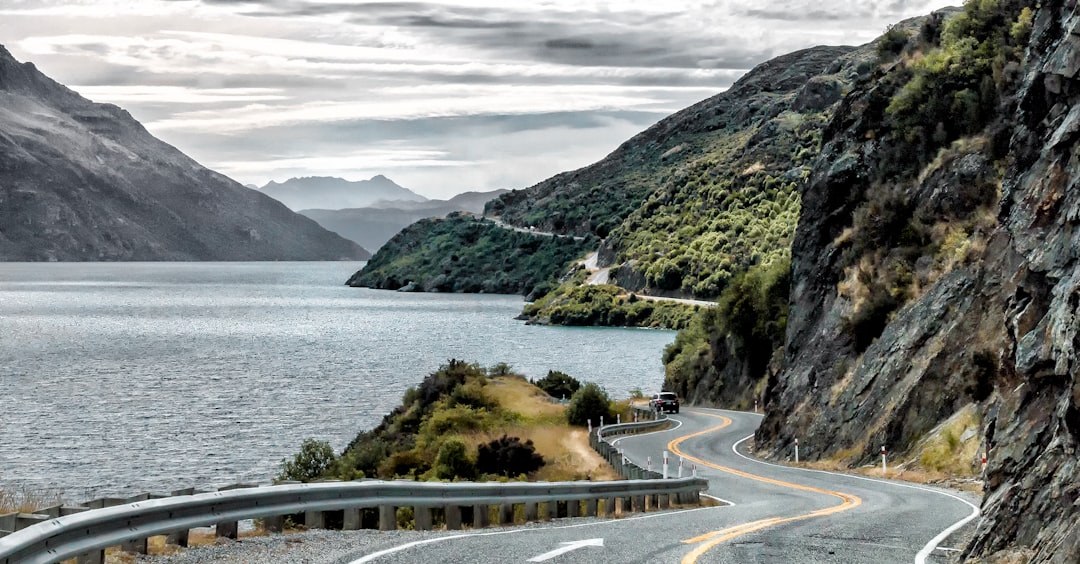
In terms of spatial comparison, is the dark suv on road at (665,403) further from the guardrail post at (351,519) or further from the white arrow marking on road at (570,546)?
the guardrail post at (351,519)

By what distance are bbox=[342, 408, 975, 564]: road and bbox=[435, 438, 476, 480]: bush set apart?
1275 cm

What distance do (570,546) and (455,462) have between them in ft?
84.1

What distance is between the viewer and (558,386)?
6744 cm

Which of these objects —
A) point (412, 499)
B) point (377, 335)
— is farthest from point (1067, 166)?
point (377, 335)

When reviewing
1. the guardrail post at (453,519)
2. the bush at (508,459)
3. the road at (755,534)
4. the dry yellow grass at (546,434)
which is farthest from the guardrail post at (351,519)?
the bush at (508,459)

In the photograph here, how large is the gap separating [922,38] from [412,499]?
118ft

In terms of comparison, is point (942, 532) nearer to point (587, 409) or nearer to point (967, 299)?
point (967, 299)

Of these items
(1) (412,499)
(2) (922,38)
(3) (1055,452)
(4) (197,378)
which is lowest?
(4) (197,378)

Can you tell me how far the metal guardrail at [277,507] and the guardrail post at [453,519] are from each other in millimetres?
13

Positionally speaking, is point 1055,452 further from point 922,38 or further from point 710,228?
point 710,228

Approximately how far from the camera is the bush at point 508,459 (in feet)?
129

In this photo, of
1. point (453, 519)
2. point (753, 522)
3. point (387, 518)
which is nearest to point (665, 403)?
point (753, 522)

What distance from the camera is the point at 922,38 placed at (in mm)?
43625

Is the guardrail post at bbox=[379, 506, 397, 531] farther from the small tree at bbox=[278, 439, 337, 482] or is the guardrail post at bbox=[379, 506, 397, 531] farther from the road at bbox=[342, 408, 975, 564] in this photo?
the small tree at bbox=[278, 439, 337, 482]
